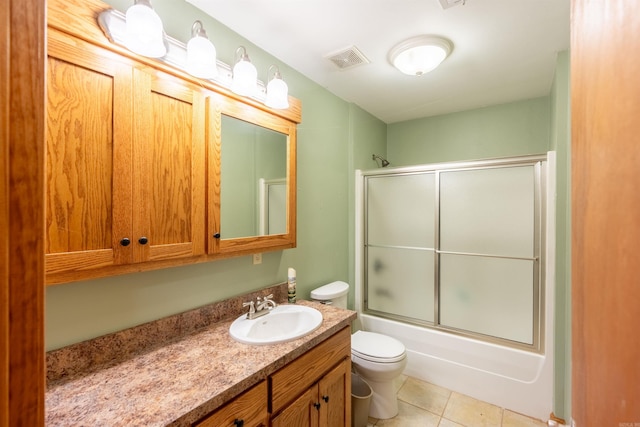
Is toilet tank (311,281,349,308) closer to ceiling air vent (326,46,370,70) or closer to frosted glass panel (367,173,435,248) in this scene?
frosted glass panel (367,173,435,248)

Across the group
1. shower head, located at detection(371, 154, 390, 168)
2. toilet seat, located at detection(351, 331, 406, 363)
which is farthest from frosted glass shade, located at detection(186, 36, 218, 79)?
shower head, located at detection(371, 154, 390, 168)

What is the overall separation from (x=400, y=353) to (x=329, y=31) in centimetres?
209

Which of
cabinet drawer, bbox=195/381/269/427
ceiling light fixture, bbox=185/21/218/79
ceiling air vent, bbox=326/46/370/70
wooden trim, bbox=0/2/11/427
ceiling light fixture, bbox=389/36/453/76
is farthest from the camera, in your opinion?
ceiling air vent, bbox=326/46/370/70

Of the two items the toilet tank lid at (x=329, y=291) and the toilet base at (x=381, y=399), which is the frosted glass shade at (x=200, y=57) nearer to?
the toilet tank lid at (x=329, y=291)

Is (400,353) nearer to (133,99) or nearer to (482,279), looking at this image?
(482,279)

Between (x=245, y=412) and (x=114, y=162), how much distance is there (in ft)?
3.32

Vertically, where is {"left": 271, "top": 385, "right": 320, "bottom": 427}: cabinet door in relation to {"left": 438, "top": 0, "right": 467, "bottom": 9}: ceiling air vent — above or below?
below

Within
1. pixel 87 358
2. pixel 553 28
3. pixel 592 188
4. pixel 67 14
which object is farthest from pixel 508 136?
pixel 87 358

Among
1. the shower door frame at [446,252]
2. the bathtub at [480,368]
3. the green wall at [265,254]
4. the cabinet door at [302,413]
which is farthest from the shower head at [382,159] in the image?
the cabinet door at [302,413]

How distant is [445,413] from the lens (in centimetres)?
195

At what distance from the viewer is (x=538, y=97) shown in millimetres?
2439

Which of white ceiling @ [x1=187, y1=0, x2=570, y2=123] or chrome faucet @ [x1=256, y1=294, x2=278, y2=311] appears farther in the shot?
chrome faucet @ [x1=256, y1=294, x2=278, y2=311]

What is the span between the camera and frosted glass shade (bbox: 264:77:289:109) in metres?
1.53

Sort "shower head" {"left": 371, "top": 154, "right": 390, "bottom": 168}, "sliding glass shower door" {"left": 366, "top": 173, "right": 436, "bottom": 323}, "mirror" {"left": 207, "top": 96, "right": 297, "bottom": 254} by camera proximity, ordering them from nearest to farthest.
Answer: "mirror" {"left": 207, "top": 96, "right": 297, "bottom": 254}
"sliding glass shower door" {"left": 366, "top": 173, "right": 436, "bottom": 323}
"shower head" {"left": 371, "top": 154, "right": 390, "bottom": 168}
